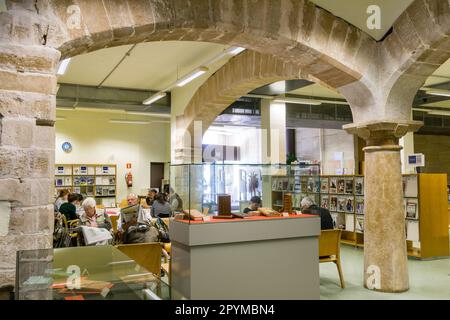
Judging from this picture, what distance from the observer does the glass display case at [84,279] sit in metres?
1.61

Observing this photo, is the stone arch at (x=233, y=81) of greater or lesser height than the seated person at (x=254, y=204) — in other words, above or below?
above

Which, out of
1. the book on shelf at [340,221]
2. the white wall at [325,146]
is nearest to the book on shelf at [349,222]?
the book on shelf at [340,221]

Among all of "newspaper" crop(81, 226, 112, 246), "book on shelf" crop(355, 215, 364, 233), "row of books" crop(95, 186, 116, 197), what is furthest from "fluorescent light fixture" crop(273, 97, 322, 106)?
"row of books" crop(95, 186, 116, 197)

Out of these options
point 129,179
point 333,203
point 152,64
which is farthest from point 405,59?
point 129,179

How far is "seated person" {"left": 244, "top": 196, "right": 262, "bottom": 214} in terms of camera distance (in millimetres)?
3916

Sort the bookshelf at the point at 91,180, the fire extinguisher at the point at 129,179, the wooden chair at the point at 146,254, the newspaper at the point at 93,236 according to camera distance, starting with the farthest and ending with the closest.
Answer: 1. the fire extinguisher at the point at 129,179
2. the bookshelf at the point at 91,180
3. the newspaper at the point at 93,236
4. the wooden chair at the point at 146,254

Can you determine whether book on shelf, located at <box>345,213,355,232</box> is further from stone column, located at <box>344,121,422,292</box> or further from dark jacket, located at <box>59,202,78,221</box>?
dark jacket, located at <box>59,202,78,221</box>

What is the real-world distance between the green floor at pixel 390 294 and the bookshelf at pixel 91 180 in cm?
828

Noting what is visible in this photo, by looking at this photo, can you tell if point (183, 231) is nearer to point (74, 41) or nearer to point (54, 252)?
point (54, 252)

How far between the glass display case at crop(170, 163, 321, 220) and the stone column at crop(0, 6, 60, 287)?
1148mm

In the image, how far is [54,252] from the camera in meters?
2.49

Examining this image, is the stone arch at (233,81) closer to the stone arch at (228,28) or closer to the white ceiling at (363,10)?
the stone arch at (228,28)
